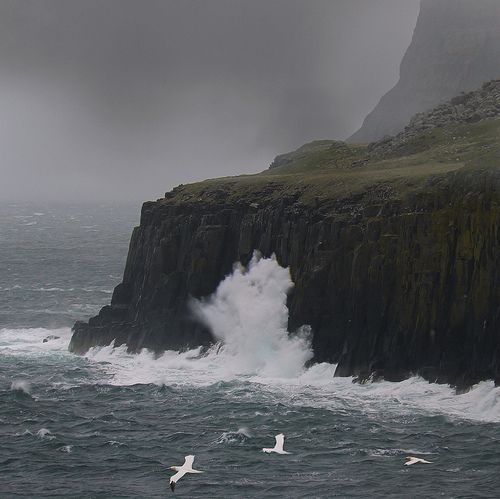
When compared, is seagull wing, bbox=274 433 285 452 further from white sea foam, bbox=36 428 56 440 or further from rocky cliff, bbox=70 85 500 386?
rocky cliff, bbox=70 85 500 386

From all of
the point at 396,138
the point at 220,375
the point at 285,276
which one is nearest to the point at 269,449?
the point at 220,375

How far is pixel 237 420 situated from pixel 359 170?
38.8 m

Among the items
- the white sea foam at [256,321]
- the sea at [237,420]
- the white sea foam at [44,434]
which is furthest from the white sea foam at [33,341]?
the white sea foam at [44,434]

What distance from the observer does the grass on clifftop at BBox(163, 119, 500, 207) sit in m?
91.9

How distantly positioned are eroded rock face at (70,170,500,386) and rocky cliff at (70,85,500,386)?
9 centimetres

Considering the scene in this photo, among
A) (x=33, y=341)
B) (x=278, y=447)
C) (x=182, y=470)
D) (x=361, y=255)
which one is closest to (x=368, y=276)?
(x=361, y=255)

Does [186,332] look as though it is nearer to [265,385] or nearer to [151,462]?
[265,385]

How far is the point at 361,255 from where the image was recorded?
85.9 metres

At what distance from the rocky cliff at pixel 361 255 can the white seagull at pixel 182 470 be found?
21180 mm

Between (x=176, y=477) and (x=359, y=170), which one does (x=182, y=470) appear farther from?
(x=359, y=170)

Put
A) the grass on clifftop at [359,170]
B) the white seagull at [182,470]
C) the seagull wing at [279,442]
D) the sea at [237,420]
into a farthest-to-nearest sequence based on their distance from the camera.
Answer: the grass on clifftop at [359,170], the seagull wing at [279,442], the sea at [237,420], the white seagull at [182,470]

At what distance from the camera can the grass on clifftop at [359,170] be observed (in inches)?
3620

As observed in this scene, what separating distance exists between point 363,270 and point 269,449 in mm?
22078

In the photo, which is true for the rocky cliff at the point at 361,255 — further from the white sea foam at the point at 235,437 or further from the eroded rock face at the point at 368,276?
the white sea foam at the point at 235,437
